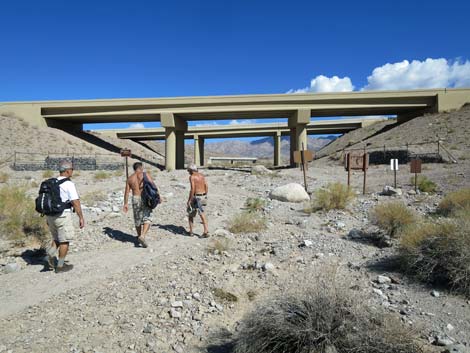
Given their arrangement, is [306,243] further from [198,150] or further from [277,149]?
[198,150]

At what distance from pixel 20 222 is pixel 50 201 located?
3.14 metres

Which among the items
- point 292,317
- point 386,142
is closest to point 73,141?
point 386,142

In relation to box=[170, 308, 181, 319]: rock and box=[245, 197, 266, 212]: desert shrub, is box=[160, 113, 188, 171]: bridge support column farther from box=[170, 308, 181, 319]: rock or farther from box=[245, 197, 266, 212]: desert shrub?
box=[170, 308, 181, 319]: rock

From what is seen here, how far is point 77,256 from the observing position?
7527mm

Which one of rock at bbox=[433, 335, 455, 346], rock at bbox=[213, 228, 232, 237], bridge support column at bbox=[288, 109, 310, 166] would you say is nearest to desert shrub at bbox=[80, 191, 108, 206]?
rock at bbox=[213, 228, 232, 237]

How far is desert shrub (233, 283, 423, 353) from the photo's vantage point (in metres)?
3.37

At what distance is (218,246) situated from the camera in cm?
765

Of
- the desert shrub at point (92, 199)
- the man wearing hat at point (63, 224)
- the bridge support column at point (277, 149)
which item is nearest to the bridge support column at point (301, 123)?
the bridge support column at point (277, 149)

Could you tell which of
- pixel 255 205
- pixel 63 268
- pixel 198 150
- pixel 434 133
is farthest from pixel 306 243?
pixel 198 150

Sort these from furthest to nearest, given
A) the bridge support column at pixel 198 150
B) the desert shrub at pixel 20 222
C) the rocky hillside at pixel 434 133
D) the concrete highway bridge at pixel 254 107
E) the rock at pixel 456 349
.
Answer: the bridge support column at pixel 198 150 < the concrete highway bridge at pixel 254 107 < the rocky hillside at pixel 434 133 < the desert shrub at pixel 20 222 < the rock at pixel 456 349

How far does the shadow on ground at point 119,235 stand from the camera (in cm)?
864

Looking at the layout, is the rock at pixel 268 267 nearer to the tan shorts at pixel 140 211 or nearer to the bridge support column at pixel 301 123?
the tan shorts at pixel 140 211

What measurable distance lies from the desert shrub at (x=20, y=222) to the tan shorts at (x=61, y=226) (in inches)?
88.0

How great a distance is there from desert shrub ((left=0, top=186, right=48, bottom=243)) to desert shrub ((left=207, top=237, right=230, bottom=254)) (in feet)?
12.5
